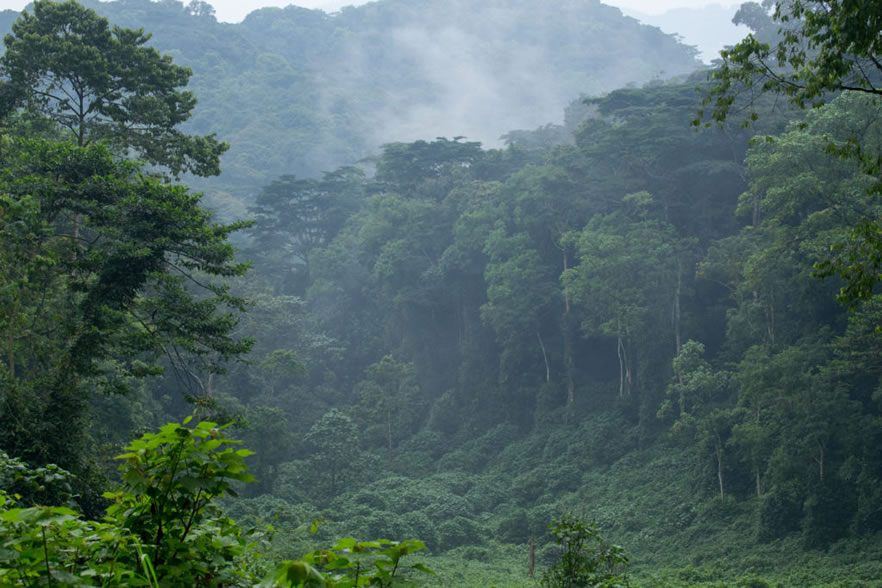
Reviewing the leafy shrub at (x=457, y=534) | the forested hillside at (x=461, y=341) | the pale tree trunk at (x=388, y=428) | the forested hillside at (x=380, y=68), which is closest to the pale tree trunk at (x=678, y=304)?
the forested hillside at (x=461, y=341)

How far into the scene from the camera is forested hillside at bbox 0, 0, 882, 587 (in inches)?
219

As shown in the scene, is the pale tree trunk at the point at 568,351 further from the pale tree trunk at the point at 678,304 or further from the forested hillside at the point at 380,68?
the forested hillside at the point at 380,68

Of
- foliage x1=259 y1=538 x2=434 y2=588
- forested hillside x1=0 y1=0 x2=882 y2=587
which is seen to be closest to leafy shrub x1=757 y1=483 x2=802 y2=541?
forested hillside x1=0 y1=0 x2=882 y2=587

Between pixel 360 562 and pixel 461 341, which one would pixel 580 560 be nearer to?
pixel 360 562

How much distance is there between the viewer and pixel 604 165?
2505cm

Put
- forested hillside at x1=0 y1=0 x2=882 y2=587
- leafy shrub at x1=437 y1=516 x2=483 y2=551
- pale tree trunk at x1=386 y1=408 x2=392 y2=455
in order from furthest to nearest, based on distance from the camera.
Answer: pale tree trunk at x1=386 y1=408 x2=392 y2=455
leafy shrub at x1=437 y1=516 x2=483 y2=551
forested hillside at x1=0 y1=0 x2=882 y2=587

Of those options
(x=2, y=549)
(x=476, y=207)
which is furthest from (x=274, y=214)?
(x=2, y=549)

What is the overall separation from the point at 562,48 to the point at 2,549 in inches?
2773

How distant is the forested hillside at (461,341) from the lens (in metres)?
5.55

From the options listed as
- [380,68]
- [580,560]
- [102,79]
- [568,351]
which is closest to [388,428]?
[568,351]

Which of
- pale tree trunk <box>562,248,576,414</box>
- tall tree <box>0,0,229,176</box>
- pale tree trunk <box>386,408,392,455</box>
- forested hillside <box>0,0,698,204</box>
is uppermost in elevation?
forested hillside <box>0,0,698,204</box>

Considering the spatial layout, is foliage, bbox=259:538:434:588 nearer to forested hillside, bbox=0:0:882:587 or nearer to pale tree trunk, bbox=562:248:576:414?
forested hillside, bbox=0:0:882:587

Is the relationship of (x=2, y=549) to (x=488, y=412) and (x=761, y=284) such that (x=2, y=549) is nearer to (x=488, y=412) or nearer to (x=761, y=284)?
(x=761, y=284)

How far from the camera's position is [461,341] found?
2908cm
